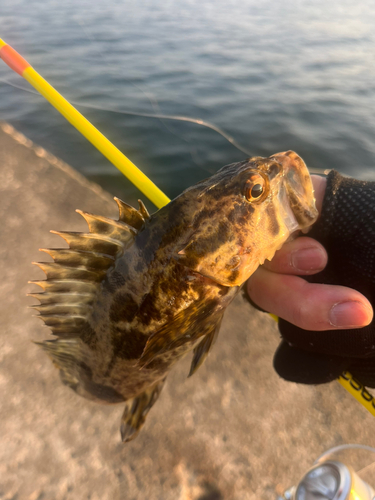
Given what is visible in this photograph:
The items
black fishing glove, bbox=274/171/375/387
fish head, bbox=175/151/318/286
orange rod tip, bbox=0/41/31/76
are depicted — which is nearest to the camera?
fish head, bbox=175/151/318/286

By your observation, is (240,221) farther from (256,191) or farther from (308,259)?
(308,259)

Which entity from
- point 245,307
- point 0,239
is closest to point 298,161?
point 245,307

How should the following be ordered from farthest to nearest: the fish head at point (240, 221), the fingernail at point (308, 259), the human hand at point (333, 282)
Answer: the fingernail at point (308, 259)
the human hand at point (333, 282)
the fish head at point (240, 221)

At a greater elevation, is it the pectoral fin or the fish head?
the fish head

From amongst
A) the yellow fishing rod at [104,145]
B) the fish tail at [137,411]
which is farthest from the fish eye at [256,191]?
A: the fish tail at [137,411]

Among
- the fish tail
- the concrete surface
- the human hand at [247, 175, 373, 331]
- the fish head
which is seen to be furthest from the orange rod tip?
the fish tail

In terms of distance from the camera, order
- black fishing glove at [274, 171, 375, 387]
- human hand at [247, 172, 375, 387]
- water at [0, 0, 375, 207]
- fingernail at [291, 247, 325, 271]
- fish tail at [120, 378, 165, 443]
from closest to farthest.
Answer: human hand at [247, 172, 375, 387], fingernail at [291, 247, 325, 271], black fishing glove at [274, 171, 375, 387], fish tail at [120, 378, 165, 443], water at [0, 0, 375, 207]

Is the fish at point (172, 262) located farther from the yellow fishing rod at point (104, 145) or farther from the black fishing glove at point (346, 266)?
the yellow fishing rod at point (104, 145)

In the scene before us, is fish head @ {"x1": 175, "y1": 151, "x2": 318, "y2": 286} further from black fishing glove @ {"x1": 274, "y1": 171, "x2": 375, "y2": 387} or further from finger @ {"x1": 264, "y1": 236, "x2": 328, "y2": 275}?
black fishing glove @ {"x1": 274, "y1": 171, "x2": 375, "y2": 387}

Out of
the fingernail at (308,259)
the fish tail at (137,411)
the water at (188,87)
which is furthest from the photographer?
the water at (188,87)
